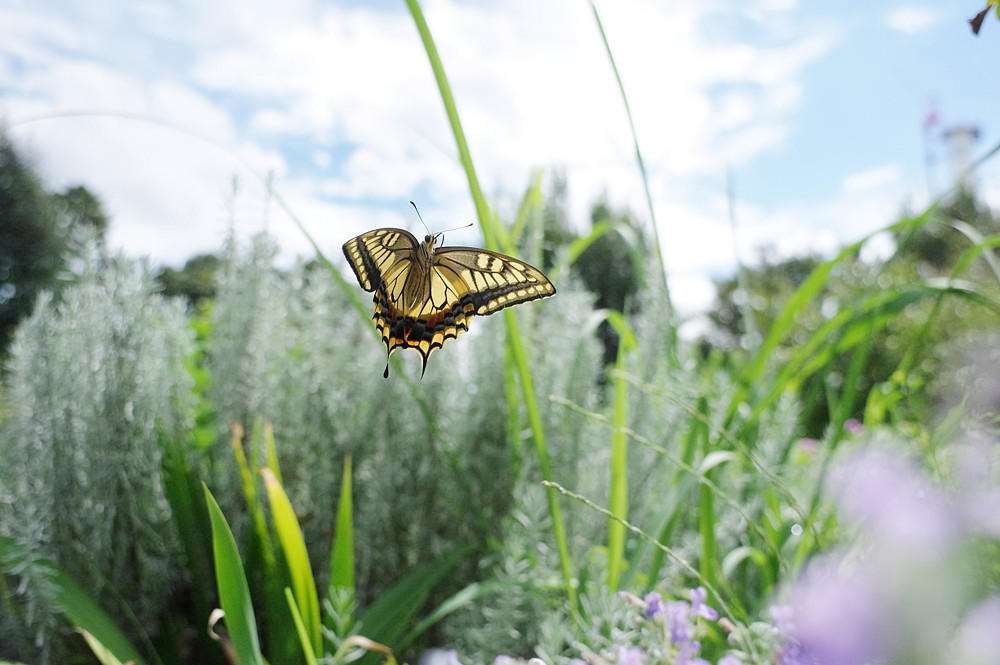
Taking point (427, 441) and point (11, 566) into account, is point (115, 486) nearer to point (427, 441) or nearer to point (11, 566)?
point (11, 566)

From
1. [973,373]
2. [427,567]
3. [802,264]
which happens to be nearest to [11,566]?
[427,567]

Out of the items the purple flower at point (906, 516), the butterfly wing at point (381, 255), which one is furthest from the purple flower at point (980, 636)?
the butterfly wing at point (381, 255)

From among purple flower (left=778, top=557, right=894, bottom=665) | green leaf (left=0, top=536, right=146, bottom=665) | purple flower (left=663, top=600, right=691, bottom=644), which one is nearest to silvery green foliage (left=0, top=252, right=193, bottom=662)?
green leaf (left=0, top=536, right=146, bottom=665)

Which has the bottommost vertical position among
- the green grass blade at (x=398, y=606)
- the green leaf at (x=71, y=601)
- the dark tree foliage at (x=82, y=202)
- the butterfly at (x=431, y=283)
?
the green grass blade at (x=398, y=606)

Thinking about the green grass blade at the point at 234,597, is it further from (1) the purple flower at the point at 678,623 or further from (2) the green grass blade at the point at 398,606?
(1) the purple flower at the point at 678,623

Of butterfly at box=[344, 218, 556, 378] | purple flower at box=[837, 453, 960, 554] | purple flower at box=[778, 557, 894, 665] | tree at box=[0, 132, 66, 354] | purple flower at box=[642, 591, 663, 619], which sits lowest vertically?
purple flower at box=[642, 591, 663, 619]

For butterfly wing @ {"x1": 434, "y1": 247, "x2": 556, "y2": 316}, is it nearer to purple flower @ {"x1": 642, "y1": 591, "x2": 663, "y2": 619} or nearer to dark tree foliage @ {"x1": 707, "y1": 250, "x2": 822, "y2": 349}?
purple flower @ {"x1": 642, "y1": 591, "x2": 663, "y2": 619}
